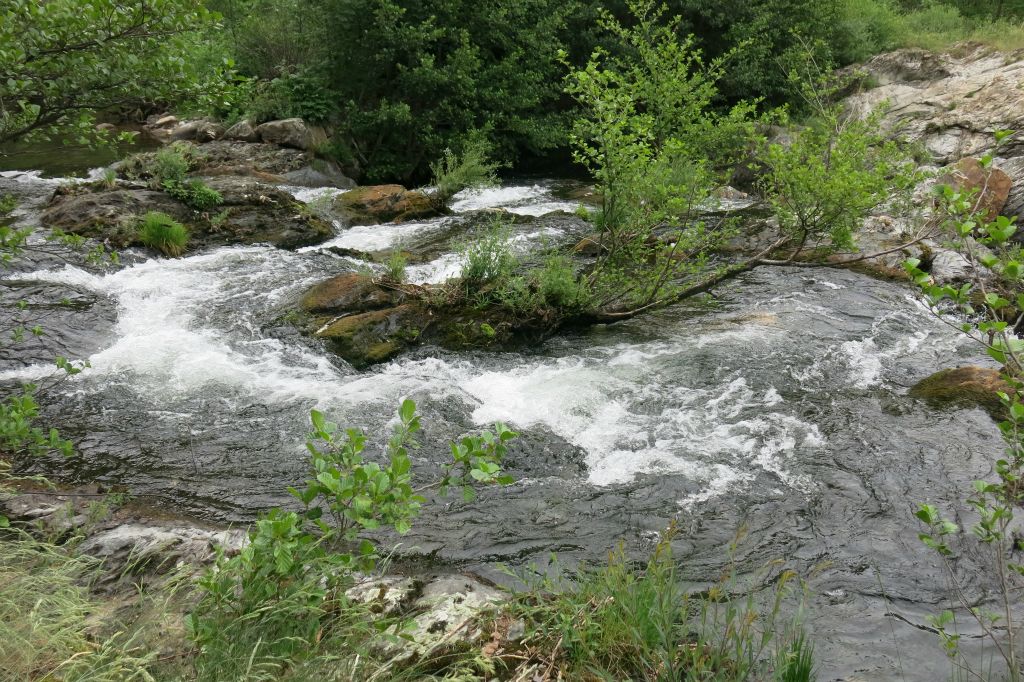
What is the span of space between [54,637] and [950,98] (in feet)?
70.0

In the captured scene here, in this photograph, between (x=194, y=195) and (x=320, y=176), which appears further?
(x=320, y=176)

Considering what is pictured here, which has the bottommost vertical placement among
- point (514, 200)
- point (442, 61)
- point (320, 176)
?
point (514, 200)

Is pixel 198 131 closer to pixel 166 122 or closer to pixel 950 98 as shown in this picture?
pixel 166 122

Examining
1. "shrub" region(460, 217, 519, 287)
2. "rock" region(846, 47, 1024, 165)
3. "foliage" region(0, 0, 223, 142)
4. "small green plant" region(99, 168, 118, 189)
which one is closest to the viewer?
"foliage" region(0, 0, 223, 142)

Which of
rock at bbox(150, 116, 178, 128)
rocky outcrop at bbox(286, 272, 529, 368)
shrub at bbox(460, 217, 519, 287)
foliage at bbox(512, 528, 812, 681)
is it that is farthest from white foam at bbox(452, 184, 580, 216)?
rock at bbox(150, 116, 178, 128)

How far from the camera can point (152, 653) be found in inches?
101

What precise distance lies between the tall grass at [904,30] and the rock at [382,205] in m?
15.8

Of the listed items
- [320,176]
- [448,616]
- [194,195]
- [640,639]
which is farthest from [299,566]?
[320,176]

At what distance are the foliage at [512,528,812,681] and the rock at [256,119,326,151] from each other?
47.8 feet

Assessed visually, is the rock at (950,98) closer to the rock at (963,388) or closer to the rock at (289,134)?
the rock at (963,388)

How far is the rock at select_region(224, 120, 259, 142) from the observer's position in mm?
16031

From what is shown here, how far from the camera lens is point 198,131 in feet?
57.5

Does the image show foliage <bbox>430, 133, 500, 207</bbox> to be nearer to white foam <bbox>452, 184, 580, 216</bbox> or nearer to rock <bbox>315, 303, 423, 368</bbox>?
white foam <bbox>452, 184, 580, 216</bbox>

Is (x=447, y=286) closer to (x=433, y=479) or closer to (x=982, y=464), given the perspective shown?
(x=433, y=479)
